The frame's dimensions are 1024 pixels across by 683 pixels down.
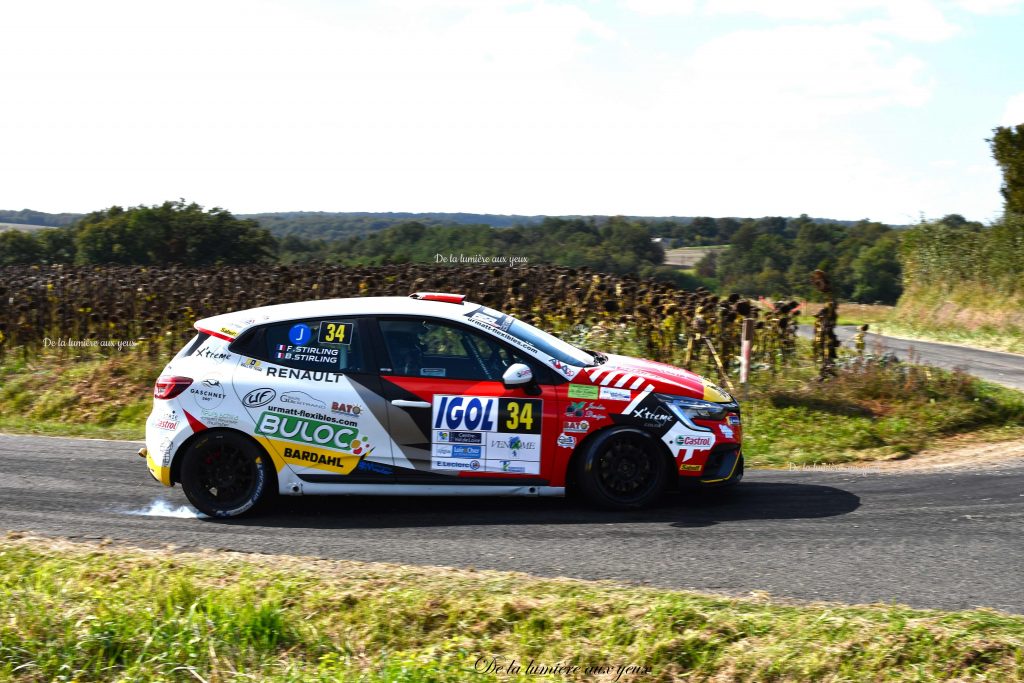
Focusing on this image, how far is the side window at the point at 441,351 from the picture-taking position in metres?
7.68

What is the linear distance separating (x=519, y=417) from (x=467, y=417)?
16.2 inches

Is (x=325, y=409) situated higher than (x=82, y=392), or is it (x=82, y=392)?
(x=325, y=409)

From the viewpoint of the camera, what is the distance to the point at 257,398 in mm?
7664

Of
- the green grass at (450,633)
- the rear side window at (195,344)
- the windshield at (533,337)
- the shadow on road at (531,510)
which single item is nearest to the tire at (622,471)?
the shadow on road at (531,510)

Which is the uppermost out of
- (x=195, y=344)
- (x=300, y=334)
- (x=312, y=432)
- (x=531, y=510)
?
(x=300, y=334)

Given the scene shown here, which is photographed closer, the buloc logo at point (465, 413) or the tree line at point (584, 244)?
the buloc logo at point (465, 413)

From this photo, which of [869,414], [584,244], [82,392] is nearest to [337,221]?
[584,244]

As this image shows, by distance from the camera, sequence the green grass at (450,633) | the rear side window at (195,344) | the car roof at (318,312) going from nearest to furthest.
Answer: the green grass at (450,633) < the car roof at (318,312) < the rear side window at (195,344)

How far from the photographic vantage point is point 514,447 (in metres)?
7.61

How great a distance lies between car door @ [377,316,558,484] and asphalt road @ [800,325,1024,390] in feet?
24.9

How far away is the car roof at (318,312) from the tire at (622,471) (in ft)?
5.20

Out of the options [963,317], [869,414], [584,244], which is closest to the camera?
[869,414]

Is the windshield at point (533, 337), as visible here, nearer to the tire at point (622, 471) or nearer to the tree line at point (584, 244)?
the tire at point (622, 471)

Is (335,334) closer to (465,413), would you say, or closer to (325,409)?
(325,409)
